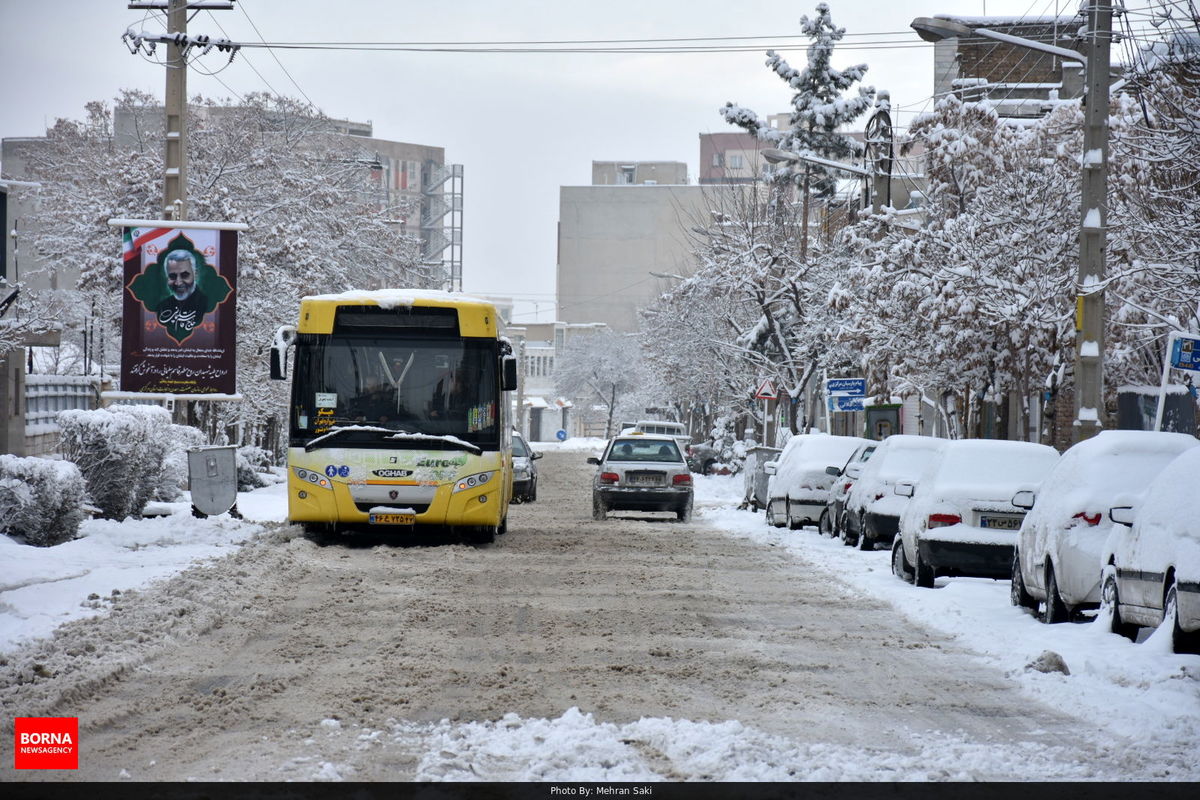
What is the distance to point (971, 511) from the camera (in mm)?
15969

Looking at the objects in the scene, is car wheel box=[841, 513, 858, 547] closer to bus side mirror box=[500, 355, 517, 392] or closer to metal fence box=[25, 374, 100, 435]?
bus side mirror box=[500, 355, 517, 392]

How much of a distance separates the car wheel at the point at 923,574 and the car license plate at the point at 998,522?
2.37ft

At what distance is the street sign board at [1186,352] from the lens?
56.0 feet

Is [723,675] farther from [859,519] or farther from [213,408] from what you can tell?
[213,408]

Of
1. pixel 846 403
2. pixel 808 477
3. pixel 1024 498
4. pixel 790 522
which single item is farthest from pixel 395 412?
pixel 846 403

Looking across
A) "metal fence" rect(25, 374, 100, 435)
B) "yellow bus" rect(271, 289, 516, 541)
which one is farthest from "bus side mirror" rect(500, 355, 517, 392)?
"metal fence" rect(25, 374, 100, 435)

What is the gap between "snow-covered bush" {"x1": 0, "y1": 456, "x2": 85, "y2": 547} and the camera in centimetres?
1725

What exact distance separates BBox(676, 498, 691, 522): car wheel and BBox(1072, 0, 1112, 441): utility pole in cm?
1157

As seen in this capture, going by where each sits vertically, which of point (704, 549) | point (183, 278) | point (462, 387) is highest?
point (183, 278)

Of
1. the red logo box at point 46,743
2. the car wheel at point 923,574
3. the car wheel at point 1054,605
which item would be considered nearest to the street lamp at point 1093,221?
the car wheel at point 923,574

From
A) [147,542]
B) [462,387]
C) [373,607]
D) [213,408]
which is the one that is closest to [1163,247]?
[462,387]

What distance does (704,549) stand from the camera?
2178cm

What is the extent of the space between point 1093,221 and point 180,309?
13.8 meters

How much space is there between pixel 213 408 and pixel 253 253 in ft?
15.8
